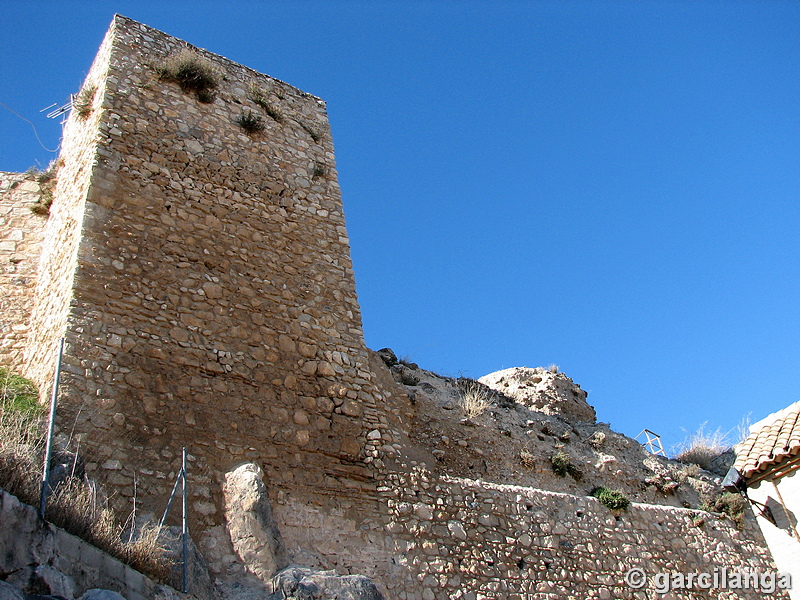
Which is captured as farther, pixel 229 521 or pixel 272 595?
pixel 229 521

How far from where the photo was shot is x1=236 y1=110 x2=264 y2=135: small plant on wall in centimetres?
1000

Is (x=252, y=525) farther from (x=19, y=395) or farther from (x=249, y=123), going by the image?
(x=249, y=123)

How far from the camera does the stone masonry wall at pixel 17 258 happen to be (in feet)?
27.7

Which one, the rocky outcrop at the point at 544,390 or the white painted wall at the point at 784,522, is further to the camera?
the rocky outcrop at the point at 544,390

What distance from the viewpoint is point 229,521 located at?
6.85 metres

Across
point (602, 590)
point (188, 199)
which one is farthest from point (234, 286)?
point (602, 590)

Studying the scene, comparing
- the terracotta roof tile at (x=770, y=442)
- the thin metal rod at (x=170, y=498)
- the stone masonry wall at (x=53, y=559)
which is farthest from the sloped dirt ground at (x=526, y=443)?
the stone masonry wall at (x=53, y=559)

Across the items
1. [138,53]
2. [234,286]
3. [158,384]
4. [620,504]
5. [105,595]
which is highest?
[138,53]

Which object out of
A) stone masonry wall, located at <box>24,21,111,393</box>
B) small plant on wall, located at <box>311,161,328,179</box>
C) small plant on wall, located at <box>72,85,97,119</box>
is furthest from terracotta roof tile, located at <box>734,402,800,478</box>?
small plant on wall, located at <box>72,85,97,119</box>

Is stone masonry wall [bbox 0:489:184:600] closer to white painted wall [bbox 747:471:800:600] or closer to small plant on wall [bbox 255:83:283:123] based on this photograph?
small plant on wall [bbox 255:83:283:123]

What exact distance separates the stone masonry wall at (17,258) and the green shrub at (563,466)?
8.18 metres

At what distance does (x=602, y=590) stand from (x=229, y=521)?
16.1 feet

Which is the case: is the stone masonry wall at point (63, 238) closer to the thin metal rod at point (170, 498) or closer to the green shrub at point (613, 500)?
the thin metal rod at point (170, 498)

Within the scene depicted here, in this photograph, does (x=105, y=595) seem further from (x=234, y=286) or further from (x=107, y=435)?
(x=234, y=286)
